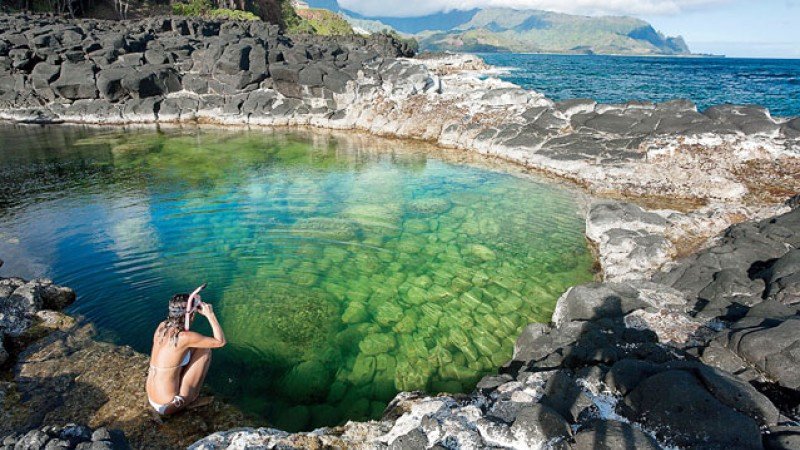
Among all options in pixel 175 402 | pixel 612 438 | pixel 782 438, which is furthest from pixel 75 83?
pixel 782 438

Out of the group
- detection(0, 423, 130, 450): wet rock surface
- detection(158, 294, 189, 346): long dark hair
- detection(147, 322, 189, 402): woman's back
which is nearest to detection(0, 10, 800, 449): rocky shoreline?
detection(147, 322, 189, 402): woman's back

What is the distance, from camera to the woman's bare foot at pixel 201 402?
5723 millimetres

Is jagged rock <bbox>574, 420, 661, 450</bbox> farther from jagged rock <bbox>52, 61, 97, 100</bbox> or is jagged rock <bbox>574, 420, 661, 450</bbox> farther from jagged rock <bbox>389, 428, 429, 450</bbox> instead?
jagged rock <bbox>52, 61, 97, 100</bbox>

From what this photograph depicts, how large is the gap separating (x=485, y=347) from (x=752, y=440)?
431 centimetres

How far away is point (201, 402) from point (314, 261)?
4.87 m

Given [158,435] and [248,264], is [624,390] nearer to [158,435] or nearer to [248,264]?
[158,435]

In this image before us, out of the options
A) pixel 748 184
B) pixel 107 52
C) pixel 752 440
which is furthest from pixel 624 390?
pixel 107 52

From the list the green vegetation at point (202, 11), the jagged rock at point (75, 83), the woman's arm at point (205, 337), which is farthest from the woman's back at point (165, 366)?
the green vegetation at point (202, 11)

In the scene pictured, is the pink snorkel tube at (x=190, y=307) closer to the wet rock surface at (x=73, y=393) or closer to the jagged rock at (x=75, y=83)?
the wet rock surface at (x=73, y=393)

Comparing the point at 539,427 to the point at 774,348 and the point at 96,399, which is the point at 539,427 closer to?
the point at 774,348

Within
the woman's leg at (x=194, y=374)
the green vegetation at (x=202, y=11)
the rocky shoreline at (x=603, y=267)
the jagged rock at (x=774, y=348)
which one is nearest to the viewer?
the rocky shoreline at (x=603, y=267)

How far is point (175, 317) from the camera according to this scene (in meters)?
5.23

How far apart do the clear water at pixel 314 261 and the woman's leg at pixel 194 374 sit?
764mm

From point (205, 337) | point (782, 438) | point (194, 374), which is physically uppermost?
point (782, 438)
